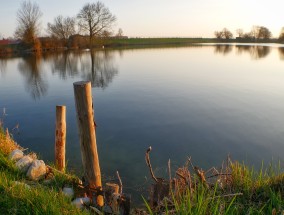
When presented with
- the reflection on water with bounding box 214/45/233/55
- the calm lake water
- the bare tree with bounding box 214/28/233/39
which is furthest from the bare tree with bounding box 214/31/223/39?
the calm lake water

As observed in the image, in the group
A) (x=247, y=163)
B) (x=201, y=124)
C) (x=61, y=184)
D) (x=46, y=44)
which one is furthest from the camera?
(x=46, y=44)

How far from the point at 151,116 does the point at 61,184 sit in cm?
738

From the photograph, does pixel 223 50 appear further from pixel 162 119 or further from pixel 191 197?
pixel 191 197

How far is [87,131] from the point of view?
520 centimetres

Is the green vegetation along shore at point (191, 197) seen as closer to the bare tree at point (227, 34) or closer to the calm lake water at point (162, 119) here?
the calm lake water at point (162, 119)

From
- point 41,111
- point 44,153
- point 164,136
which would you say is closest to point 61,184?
point 44,153

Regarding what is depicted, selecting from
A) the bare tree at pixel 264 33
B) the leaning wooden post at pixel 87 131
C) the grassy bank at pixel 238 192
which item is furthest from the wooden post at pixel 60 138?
the bare tree at pixel 264 33

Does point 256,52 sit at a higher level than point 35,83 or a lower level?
higher

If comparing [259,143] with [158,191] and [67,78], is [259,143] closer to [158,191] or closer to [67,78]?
[158,191]

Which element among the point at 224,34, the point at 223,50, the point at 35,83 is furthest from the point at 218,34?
the point at 35,83

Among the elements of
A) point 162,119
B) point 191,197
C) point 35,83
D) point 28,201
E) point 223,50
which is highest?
point 223,50

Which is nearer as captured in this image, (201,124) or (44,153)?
(44,153)

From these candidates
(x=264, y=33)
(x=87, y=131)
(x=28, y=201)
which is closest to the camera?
(x=28, y=201)

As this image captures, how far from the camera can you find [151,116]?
41.1 feet
